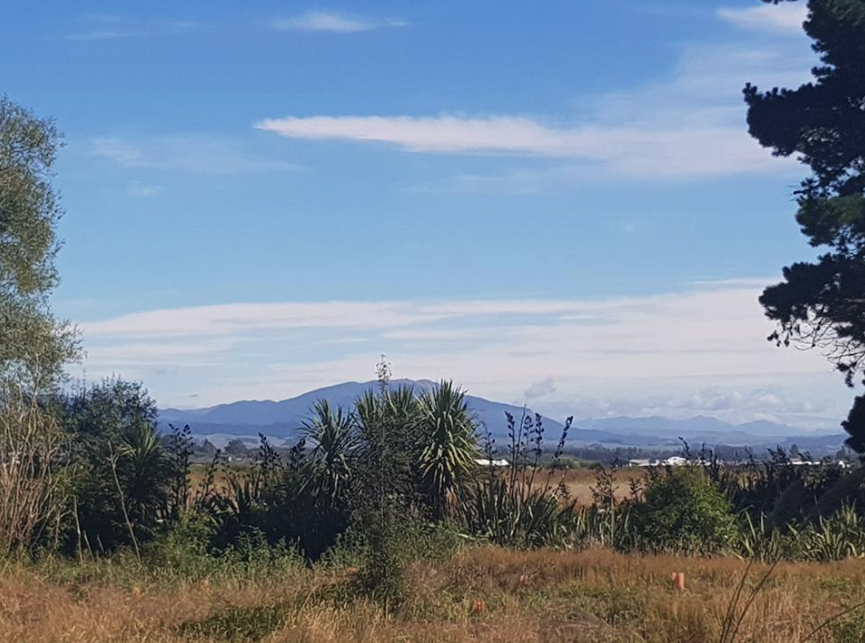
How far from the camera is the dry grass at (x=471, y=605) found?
36.3ft

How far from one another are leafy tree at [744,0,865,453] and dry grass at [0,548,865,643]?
472 inches

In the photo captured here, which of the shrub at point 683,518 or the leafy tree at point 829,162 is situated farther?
the leafy tree at point 829,162

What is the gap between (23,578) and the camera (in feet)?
52.3

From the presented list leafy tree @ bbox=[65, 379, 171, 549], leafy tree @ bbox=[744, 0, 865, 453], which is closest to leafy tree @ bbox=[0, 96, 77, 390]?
leafy tree @ bbox=[65, 379, 171, 549]

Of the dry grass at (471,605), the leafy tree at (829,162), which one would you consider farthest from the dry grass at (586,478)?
the dry grass at (471,605)

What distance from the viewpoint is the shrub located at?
1820 cm

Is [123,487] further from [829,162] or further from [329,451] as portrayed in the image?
[829,162]

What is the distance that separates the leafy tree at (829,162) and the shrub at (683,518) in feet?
31.1

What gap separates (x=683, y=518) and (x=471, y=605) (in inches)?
260

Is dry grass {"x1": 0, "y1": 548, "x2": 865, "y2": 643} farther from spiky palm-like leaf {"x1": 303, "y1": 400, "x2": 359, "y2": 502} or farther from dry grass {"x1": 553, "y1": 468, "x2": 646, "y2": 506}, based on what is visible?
dry grass {"x1": 553, "y1": 468, "x2": 646, "y2": 506}

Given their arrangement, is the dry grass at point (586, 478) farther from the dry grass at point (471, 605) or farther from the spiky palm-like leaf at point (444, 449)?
the dry grass at point (471, 605)

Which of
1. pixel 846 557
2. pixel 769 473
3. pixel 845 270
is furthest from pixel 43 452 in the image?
pixel 845 270

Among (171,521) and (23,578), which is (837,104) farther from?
(23,578)

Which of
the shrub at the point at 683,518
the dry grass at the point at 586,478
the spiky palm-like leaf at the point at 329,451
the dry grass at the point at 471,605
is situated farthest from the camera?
the dry grass at the point at 586,478
